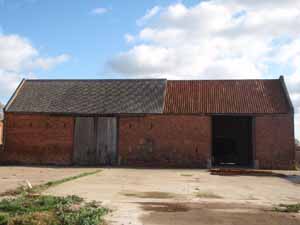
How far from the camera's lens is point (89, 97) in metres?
28.2

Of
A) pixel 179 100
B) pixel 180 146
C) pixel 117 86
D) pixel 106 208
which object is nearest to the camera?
pixel 106 208

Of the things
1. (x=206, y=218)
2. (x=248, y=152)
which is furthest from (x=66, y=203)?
(x=248, y=152)

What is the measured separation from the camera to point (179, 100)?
89.9 ft

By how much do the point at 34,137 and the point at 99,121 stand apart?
16.2 ft

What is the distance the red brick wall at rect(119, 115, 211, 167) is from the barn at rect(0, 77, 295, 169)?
7 centimetres

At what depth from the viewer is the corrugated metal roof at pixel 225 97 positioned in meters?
25.9

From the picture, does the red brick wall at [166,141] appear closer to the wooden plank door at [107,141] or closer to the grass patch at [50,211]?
the wooden plank door at [107,141]

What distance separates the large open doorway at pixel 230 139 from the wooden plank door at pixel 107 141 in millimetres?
8974

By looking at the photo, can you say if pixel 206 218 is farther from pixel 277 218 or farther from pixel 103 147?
pixel 103 147

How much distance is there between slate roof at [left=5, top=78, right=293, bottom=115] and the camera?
86.0 feet

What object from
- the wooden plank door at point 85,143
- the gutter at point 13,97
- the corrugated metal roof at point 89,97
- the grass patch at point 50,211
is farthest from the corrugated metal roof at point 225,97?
the grass patch at point 50,211

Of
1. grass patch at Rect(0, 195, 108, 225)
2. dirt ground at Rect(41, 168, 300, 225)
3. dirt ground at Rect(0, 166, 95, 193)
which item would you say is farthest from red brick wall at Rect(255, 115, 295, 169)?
grass patch at Rect(0, 195, 108, 225)

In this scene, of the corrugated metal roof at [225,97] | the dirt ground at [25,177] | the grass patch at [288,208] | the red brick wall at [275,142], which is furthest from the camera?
the corrugated metal roof at [225,97]

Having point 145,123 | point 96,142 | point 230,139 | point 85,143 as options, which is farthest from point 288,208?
point 230,139
